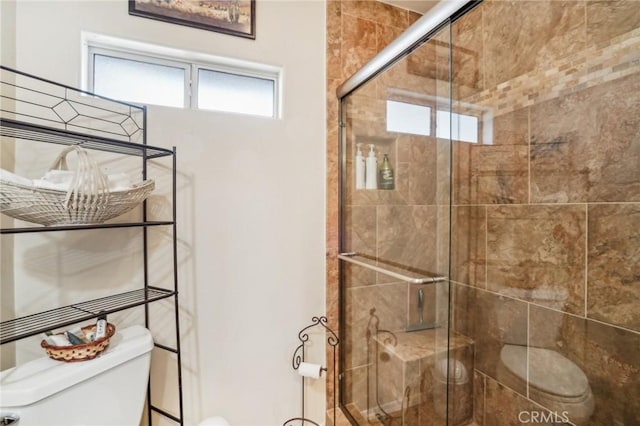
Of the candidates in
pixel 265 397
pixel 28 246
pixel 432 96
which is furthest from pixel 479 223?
pixel 28 246

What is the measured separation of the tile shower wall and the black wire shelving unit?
136 cm

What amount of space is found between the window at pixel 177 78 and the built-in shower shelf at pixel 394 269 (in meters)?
0.87

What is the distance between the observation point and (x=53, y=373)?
828mm

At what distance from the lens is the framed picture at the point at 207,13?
1.22 meters

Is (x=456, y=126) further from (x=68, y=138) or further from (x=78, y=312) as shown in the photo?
(x=78, y=312)

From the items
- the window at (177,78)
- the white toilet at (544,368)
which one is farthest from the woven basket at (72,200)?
the white toilet at (544,368)

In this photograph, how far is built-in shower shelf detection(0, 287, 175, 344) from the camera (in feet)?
2.79

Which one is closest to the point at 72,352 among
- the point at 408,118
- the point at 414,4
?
the point at 408,118

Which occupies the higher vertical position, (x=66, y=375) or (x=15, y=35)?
(x=15, y=35)

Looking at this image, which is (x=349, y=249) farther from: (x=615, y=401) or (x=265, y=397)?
(x=615, y=401)

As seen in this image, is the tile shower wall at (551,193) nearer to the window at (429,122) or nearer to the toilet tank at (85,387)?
the window at (429,122)

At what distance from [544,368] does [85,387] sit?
1752 mm

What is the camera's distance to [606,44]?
3.34 ft

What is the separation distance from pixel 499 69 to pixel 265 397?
79.1 inches
